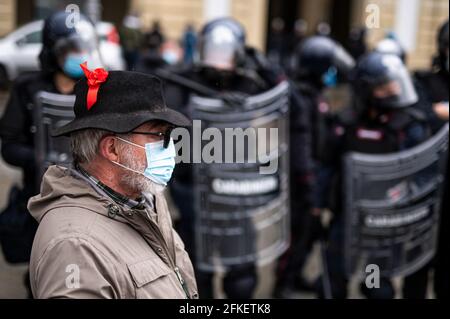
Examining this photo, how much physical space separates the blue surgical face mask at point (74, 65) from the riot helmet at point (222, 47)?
0.93 meters

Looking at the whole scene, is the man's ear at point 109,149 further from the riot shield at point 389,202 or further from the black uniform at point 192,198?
the riot shield at point 389,202

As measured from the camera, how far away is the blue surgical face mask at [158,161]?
2062 millimetres

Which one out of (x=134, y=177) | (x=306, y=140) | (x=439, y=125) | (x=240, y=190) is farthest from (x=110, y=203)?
(x=306, y=140)

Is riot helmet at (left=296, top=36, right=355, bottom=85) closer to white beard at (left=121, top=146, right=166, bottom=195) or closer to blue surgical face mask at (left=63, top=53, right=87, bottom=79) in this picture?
blue surgical face mask at (left=63, top=53, right=87, bottom=79)

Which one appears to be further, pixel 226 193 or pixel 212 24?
pixel 212 24

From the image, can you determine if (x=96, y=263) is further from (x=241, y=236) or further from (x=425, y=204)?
(x=425, y=204)

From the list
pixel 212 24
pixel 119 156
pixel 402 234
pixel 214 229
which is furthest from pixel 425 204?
pixel 119 156

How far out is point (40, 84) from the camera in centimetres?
375

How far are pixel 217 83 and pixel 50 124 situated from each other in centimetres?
114

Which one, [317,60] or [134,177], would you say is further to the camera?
[317,60]

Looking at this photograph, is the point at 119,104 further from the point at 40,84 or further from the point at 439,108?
the point at 439,108
